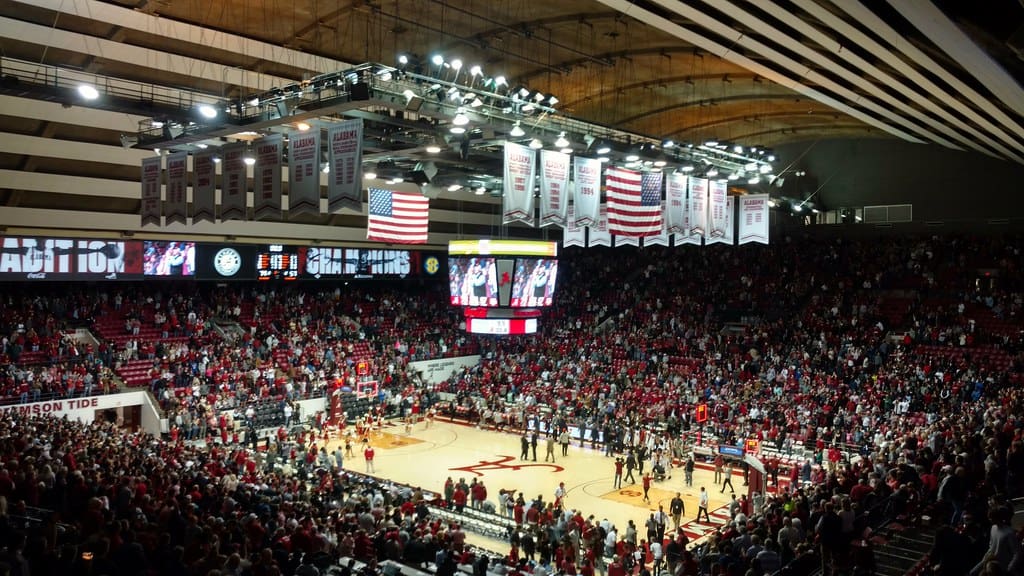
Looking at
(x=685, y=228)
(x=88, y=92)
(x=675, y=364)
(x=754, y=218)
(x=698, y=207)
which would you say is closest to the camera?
(x=88, y=92)

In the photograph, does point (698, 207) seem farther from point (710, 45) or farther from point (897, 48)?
point (897, 48)

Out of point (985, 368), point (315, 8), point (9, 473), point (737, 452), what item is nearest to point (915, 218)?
point (985, 368)

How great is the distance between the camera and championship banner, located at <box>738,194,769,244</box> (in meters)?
25.8

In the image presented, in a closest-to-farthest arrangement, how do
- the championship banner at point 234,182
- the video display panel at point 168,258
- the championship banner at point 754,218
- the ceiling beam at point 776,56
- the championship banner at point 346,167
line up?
the ceiling beam at point 776,56 < the championship banner at point 346,167 < the championship banner at point 234,182 < the championship banner at point 754,218 < the video display panel at point 168,258

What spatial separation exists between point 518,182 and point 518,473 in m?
10.1

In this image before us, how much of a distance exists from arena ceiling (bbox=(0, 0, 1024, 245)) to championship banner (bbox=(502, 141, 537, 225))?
4.74ft

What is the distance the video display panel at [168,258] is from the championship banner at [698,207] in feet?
67.2

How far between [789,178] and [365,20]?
23885mm

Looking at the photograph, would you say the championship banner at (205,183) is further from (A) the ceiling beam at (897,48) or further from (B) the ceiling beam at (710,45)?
(A) the ceiling beam at (897,48)

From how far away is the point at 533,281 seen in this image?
30219 millimetres

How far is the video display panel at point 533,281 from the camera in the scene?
98.1ft

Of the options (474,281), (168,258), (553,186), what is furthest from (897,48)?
(168,258)

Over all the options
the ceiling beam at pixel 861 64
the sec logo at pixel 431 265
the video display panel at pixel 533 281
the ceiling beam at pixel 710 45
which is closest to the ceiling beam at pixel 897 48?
the ceiling beam at pixel 861 64

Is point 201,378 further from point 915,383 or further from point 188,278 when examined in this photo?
point 915,383
